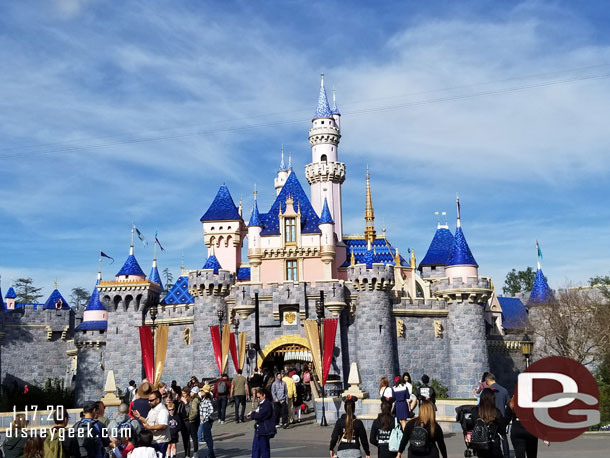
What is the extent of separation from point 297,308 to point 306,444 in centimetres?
1743

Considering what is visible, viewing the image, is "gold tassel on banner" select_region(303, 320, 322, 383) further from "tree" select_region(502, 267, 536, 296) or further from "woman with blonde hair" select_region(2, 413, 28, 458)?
"tree" select_region(502, 267, 536, 296)

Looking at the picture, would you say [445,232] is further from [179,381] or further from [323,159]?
[179,381]

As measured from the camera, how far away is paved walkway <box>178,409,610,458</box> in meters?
13.2

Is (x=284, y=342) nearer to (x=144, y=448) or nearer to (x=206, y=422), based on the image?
(x=206, y=422)

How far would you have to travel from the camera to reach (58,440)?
8.36 meters

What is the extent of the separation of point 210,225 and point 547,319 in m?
19.7

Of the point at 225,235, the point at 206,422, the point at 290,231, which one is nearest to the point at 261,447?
the point at 206,422

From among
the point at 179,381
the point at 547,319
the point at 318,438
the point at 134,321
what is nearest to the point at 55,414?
the point at 318,438

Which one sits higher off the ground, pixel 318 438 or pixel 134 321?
pixel 134 321

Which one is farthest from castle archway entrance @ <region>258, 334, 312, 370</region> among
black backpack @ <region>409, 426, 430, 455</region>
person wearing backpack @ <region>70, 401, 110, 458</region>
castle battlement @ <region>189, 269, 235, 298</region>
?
black backpack @ <region>409, 426, 430, 455</region>

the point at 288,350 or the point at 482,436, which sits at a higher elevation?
the point at 288,350

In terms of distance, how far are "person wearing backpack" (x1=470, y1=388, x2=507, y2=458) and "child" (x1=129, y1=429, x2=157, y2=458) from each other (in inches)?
150

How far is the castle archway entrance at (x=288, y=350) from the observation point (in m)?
33.0

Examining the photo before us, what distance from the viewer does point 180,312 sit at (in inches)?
1474
